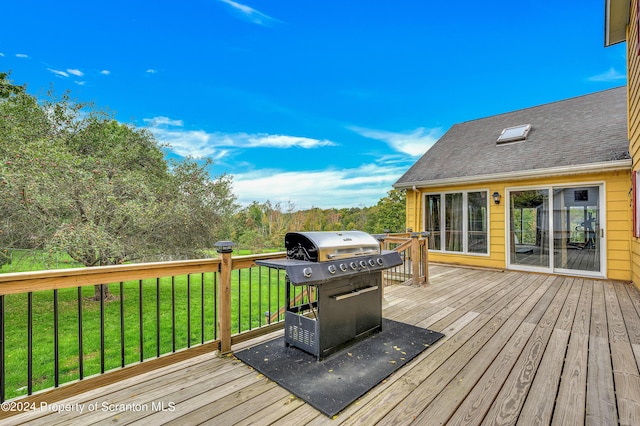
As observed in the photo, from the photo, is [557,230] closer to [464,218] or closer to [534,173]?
[534,173]

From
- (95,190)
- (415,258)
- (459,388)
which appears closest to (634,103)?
(415,258)

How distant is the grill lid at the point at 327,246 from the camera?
2266 millimetres

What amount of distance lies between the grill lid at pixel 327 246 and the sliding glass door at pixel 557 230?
5.27 metres

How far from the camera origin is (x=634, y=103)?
14.8 feet

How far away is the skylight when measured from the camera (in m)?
7.10

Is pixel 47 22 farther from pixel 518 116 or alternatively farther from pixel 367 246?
pixel 518 116

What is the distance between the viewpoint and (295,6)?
760 cm

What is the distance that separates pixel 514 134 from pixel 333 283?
24.7 ft

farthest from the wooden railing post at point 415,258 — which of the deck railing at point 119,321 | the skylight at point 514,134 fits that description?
the skylight at point 514,134

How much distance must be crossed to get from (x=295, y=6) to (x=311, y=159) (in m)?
8.23

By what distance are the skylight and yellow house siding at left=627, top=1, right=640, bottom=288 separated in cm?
207

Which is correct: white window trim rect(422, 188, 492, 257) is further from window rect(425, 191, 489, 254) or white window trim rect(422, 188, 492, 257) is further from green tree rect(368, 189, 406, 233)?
green tree rect(368, 189, 406, 233)

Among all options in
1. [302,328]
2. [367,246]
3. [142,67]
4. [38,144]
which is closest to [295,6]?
[142,67]

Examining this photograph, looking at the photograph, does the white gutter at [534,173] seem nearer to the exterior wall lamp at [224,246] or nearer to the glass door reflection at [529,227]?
the glass door reflection at [529,227]
